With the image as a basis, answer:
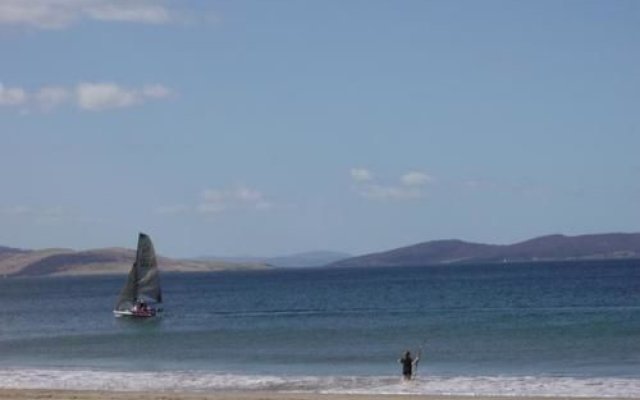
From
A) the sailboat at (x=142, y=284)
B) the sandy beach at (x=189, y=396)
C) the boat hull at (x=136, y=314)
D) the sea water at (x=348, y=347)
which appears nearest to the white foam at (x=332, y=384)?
the sea water at (x=348, y=347)

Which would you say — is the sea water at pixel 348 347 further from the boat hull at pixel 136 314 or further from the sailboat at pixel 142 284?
the sailboat at pixel 142 284

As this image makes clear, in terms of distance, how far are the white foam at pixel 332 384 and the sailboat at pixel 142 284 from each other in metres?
48.7

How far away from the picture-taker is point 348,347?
189 feet

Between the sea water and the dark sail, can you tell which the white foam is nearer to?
the sea water

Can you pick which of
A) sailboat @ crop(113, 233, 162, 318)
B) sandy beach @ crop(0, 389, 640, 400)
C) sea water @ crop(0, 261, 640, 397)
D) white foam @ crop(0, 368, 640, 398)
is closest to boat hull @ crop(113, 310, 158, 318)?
sailboat @ crop(113, 233, 162, 318)

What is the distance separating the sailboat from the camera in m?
93.1

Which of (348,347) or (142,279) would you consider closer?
(348,347)

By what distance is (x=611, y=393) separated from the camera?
34625mm

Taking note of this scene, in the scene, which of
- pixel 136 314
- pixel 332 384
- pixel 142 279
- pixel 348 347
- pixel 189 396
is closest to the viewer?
pixel 189 396

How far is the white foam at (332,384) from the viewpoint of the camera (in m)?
35.8

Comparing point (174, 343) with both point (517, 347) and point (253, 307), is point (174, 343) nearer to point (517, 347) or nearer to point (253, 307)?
point (517, 347)

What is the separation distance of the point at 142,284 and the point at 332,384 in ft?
192

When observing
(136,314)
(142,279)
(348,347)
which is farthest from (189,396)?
(142,279)

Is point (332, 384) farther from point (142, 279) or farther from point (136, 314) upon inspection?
point (142, 279)
